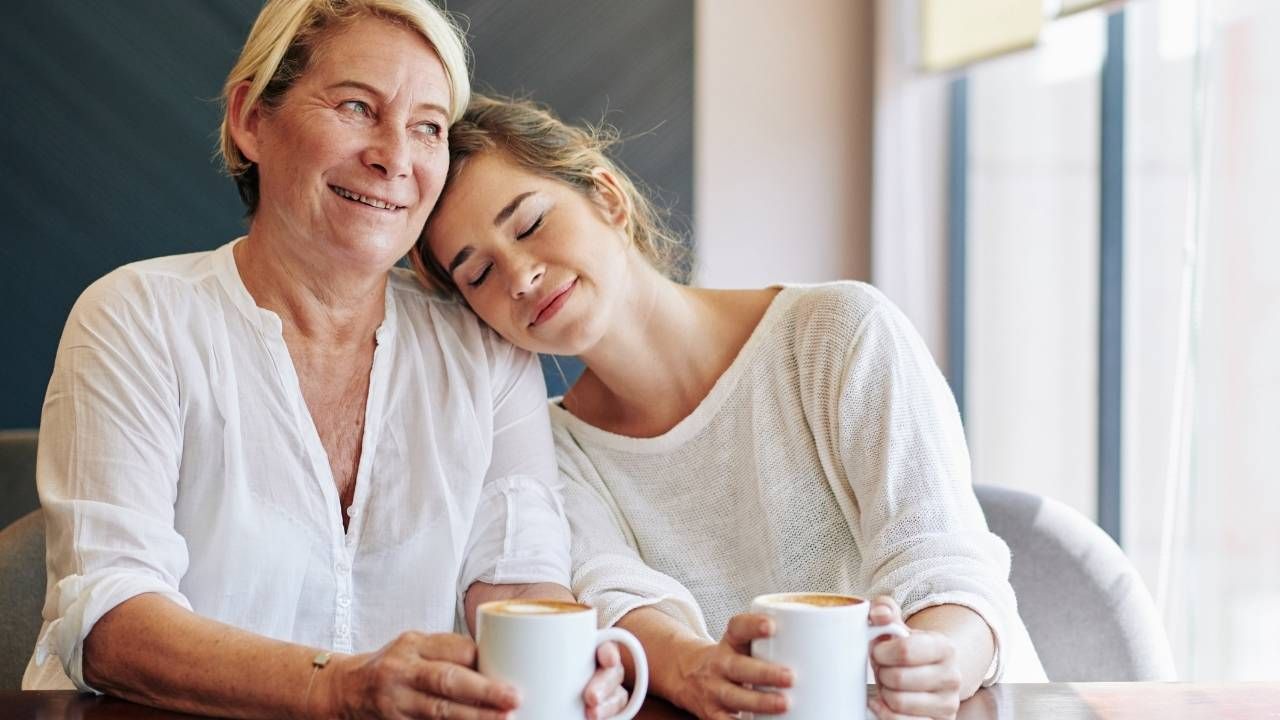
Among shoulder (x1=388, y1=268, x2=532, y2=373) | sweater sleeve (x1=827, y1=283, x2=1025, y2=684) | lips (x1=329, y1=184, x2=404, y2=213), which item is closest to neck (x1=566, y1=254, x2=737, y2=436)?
shoulder (x1=388, y1=268, x2=532, y2=373)

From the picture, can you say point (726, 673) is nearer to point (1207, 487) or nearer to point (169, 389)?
point (169, 389)

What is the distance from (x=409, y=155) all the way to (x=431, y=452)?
360mm

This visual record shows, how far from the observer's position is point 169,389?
1436 millimetres

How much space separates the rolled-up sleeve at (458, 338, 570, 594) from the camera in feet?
5.04

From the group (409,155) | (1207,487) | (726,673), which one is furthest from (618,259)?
(1207,487)

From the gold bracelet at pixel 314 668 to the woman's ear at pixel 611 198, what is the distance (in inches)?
29.5

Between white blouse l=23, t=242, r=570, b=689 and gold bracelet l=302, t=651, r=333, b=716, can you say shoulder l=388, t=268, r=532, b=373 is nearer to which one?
white blouse l=23, t=242, r=570, b=689

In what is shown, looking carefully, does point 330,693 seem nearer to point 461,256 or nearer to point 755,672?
point 755,672

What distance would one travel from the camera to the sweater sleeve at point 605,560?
4.75 feet

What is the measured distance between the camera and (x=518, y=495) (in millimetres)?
1609

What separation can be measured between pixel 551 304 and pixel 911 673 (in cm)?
70

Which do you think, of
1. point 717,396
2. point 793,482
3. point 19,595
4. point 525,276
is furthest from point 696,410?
point 19,595

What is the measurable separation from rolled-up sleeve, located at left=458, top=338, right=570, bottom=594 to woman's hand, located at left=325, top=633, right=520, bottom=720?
1.41 feet

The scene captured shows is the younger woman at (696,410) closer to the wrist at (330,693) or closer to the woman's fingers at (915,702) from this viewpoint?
the woman's fingers at (915,702)
